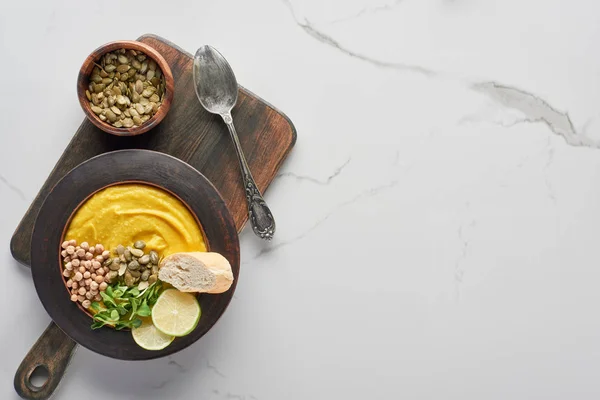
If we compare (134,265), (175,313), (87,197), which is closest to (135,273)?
(134,265)

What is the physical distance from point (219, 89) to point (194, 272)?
637mm

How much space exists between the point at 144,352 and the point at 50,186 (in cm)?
67

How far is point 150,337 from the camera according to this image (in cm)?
200

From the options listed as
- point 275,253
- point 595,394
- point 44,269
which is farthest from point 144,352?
point 595,394

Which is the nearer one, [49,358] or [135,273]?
[135,273]

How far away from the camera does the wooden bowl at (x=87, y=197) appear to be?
80.3 inches

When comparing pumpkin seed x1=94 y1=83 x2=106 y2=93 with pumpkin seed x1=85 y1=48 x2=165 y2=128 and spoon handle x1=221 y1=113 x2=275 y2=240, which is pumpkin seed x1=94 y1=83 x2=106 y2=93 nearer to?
pumpkin seed x1=85 y1=48 x2=165 y2=128

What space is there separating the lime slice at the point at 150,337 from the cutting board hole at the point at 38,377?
486 mm

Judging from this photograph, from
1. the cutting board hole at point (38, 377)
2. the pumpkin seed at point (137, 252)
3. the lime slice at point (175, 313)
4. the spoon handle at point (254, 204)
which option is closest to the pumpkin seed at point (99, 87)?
the spoon handle at point (254, 204)

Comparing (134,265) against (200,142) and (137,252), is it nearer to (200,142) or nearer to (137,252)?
(137,252)

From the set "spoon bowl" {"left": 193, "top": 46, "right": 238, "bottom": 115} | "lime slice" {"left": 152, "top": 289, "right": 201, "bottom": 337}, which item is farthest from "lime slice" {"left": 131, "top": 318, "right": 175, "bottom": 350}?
"spoon bowl" {"left": 193, "top": 46, "right": 238, "bottom": 115}

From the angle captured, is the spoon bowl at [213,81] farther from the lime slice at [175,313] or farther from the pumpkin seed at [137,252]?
the lime slice at [175,313]

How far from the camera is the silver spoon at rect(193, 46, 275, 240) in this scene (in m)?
2.13

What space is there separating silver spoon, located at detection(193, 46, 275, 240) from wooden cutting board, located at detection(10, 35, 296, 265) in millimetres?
47
